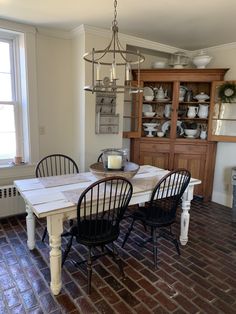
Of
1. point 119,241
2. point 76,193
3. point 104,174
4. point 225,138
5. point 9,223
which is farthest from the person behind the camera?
point 225,138

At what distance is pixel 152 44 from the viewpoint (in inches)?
151

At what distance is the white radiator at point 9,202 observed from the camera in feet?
10.5

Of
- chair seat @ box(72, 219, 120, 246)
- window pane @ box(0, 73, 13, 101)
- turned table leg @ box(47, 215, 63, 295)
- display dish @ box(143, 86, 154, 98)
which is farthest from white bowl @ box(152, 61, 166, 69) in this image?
turned table leg @ box(47, 215, 63, 295)

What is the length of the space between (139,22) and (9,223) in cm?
303

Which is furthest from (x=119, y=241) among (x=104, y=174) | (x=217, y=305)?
(x=217, y=305)

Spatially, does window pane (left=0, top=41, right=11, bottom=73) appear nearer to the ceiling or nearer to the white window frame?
the white window frame

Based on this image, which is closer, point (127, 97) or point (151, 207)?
point (151, 207)

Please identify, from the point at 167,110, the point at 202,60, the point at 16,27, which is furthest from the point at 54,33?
the point at 202,60

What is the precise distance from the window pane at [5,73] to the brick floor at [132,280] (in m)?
1.78

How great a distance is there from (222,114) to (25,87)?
9.92 ft

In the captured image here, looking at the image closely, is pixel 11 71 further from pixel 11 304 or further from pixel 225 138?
pixel 225 138

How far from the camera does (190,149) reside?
4.06 meters

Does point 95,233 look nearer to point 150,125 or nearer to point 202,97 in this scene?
point 150,125

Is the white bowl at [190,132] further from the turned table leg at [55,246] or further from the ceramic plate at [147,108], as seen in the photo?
the turned table leg at [55,246]
